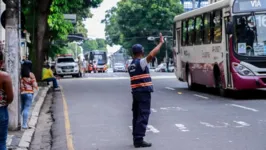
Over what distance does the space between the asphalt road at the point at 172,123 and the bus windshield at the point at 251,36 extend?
1.57 meters

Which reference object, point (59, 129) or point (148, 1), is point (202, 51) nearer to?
point (59, 129)

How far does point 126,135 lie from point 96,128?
4.65 feet

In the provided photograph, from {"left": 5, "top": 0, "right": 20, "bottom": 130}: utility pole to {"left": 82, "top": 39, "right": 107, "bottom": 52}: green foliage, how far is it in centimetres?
15819

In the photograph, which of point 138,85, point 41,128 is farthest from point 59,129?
point 138,85

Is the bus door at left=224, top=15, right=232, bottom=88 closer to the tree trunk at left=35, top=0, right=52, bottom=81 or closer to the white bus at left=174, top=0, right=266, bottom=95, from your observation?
the white bus at left=174, top=0, right=266, bottom=95

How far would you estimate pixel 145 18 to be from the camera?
74.8m

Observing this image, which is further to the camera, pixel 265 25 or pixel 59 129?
pixel 265 25

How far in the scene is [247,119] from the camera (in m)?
14.7

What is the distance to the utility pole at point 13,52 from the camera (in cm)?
1330

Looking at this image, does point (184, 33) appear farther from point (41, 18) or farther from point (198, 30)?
point (41, 18)

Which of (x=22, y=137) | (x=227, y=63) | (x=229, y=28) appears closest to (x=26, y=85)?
(x=22, y=137)

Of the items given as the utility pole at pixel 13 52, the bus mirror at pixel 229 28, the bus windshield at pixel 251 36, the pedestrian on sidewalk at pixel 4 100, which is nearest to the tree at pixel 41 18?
the bus windshield at pixel 251 36

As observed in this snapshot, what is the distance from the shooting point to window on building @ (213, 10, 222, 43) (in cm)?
2150

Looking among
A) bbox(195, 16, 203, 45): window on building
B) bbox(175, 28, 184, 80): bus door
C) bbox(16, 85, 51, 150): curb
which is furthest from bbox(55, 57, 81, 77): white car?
bbox(16, 85, 51, 150): curb
